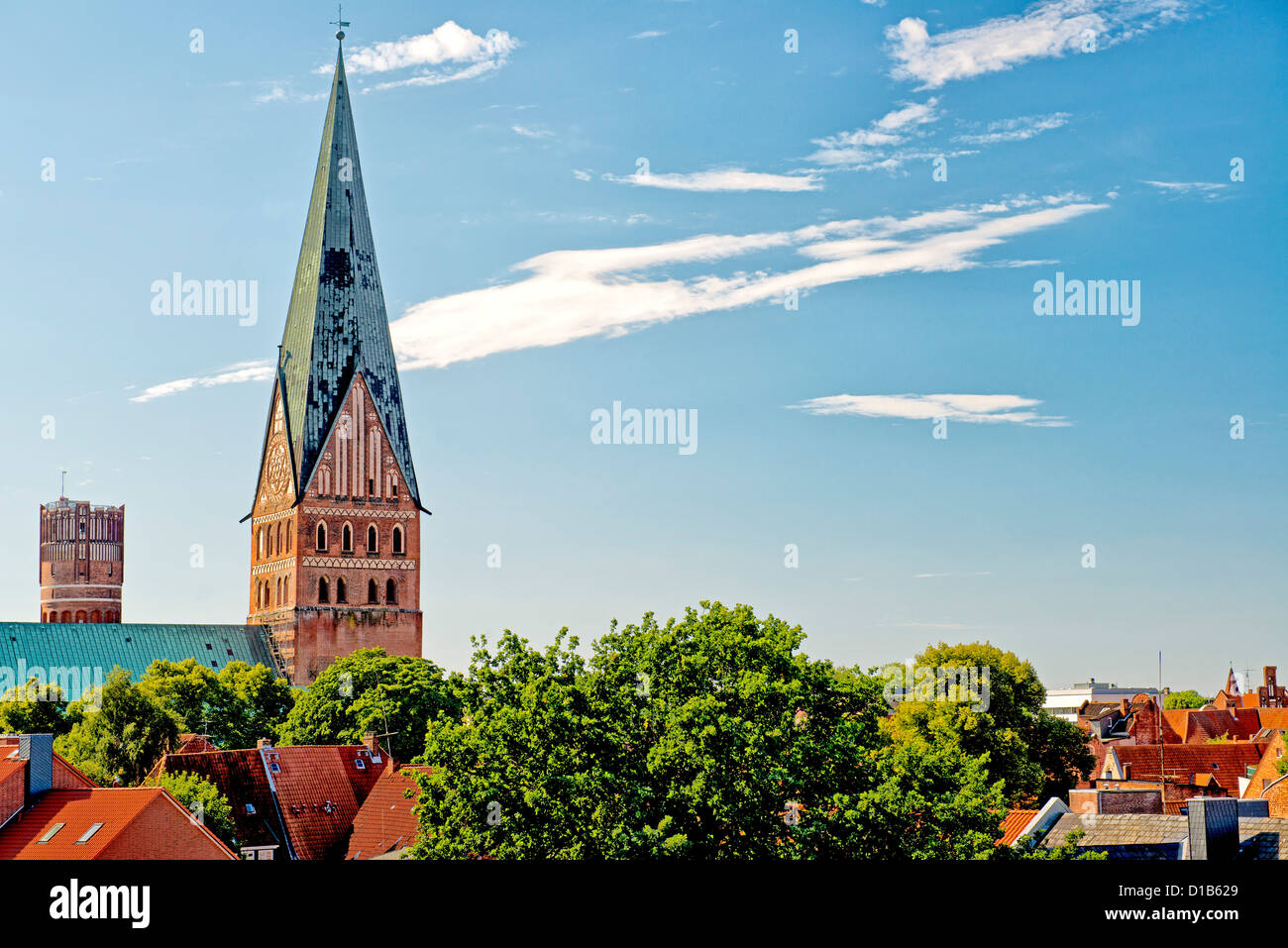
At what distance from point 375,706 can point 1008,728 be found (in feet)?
101

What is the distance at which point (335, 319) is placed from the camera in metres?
110

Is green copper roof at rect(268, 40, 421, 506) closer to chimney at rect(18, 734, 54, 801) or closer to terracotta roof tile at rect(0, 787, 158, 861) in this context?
chimney at rect(18, 734, 54, 801)

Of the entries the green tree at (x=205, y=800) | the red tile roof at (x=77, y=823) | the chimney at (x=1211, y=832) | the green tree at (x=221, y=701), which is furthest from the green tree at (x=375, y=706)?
the chimney at (x=1211, y=832)

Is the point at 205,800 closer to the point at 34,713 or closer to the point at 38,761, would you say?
the point at 38,761

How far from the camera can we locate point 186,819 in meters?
36.5

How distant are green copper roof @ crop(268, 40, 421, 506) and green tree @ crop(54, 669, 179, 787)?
164 ft

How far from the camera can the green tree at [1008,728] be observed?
5622 centimetres

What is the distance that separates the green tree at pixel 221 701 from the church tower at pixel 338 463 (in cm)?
1686

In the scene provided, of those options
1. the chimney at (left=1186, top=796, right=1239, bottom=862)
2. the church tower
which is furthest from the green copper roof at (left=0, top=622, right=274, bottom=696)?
the chimney at (left=1186, top=796, right=1239, bottom=862)

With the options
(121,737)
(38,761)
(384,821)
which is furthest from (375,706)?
(38,761)
